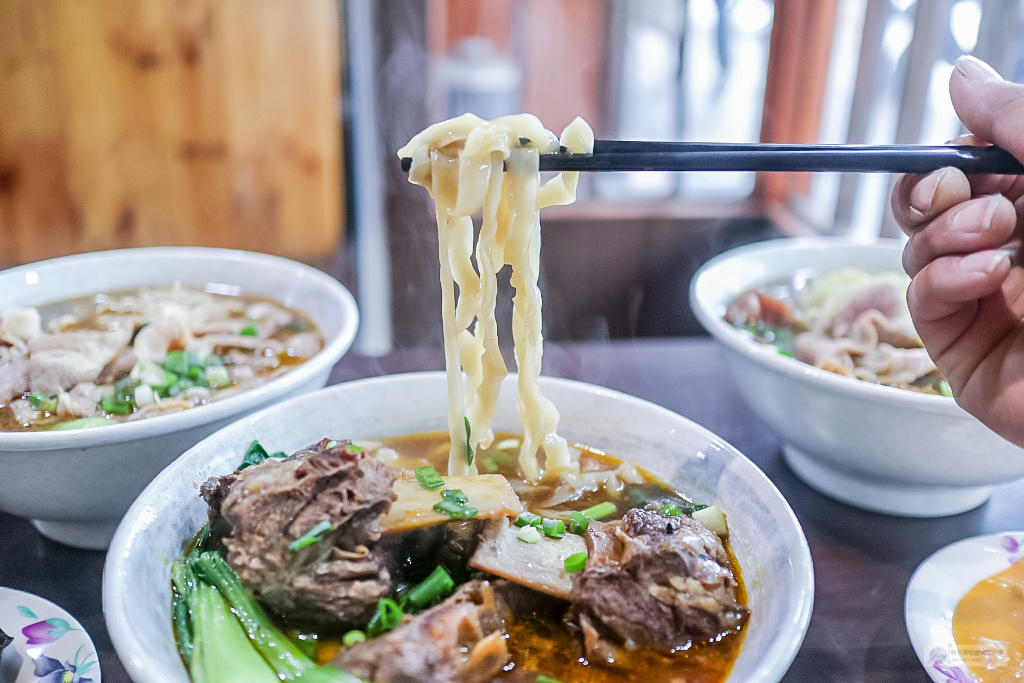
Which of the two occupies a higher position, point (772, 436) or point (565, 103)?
point (565, 103)

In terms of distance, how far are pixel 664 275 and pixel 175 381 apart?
339 centimetres

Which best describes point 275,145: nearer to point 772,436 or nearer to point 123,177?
point 123,177

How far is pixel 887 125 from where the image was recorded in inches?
148

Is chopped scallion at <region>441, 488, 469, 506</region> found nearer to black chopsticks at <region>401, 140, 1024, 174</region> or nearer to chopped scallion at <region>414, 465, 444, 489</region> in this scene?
chopped scallion at <region>414, 465, 444, 489</region>

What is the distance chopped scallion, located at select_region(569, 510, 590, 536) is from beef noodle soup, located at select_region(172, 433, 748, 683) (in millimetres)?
81

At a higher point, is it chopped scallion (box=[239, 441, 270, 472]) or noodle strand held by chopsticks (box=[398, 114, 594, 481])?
noodle strand held by chopsticks (box=[398, 114, 594, 481])

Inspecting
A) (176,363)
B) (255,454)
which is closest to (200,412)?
(255,454)

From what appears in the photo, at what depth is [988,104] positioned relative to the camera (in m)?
1.55

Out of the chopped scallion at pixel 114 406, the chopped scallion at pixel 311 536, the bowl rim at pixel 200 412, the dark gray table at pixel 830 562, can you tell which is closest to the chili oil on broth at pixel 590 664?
the chopped scallion at pixel 311 536

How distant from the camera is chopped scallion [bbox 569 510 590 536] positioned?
5.32 feet

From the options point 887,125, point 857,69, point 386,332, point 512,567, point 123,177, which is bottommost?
point 386,332

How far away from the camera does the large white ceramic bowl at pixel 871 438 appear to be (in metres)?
1.75

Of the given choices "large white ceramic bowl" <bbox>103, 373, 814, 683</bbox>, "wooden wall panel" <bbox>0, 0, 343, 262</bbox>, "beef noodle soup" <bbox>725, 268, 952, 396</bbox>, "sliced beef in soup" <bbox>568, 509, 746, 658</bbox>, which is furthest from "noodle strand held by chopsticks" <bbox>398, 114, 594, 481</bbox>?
"wooden wall panel" <bbox>0, 0, 343, 262</bbox>

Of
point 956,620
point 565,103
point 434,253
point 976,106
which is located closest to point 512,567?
point 956,620
